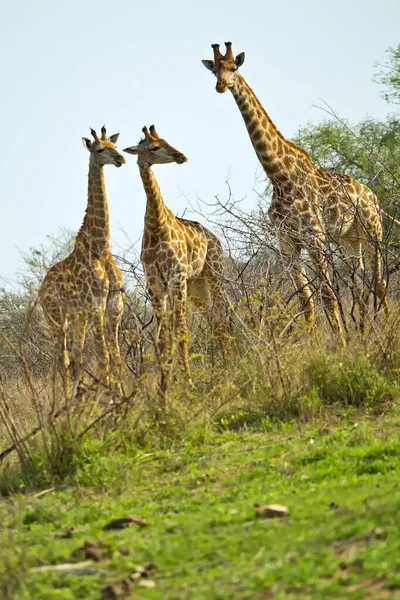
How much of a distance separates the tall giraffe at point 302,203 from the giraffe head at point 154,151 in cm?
90

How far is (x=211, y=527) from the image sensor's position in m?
4.43

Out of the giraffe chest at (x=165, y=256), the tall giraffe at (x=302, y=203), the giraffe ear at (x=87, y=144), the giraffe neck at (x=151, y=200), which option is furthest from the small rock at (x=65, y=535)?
the giraffe ear at (x=87, y=144)

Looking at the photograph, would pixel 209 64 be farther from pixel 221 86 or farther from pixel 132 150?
pixel 132 150

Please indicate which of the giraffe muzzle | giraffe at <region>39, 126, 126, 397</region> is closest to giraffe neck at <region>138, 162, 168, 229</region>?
giraffe at <region>39, 126, 126, 397</region>

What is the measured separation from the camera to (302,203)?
9695mm

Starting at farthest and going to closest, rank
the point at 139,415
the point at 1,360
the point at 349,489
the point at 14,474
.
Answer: the point at 1,360, the point at 139,415, the point at 14,474, the point at 349,489

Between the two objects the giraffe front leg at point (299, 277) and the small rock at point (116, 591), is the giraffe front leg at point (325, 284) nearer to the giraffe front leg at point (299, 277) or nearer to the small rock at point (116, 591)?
the giraffe front leg at point (299, 277)

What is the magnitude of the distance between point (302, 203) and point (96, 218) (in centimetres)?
210

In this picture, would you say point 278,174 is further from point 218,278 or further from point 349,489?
point 349,489

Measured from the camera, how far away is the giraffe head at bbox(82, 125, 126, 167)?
9555mm

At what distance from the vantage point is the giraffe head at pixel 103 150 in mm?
9555

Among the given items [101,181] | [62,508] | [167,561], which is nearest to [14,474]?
[62,508]

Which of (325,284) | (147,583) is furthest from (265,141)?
(147,583)

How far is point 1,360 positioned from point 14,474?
1299 cm
